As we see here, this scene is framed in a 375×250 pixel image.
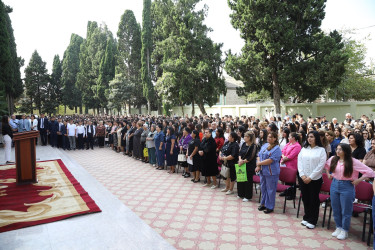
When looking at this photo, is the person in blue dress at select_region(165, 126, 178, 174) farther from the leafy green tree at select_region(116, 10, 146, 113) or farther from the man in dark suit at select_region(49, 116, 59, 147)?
the leafy green tree at select_region(116, 10, 146, 113)

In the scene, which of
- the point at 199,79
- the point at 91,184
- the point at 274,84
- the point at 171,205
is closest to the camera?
the point at 171,205

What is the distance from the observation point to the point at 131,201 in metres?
6.23

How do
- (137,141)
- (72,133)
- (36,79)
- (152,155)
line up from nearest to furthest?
(152,155), (137,141), (72,133), (36,79)

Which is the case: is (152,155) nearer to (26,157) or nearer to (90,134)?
(26,157)

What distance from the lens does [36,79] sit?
39.2m

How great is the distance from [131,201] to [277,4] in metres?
15.9

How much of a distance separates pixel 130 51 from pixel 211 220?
34.0 m

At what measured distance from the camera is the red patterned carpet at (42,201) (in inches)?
197

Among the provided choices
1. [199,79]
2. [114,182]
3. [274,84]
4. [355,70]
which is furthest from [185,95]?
[355,70]

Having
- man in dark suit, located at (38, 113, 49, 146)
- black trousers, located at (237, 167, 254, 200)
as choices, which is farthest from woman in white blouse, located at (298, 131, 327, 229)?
man in dark suit, located at (38, 113, 49, 146)

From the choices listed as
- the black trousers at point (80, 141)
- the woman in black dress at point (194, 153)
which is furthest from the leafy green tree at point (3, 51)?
the woman in black dress at point (194, 153)

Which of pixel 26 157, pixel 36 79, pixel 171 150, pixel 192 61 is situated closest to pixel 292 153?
pixel 171 150

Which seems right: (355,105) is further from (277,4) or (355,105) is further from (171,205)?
(171,205)

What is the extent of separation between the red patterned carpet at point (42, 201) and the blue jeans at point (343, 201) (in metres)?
4.56
